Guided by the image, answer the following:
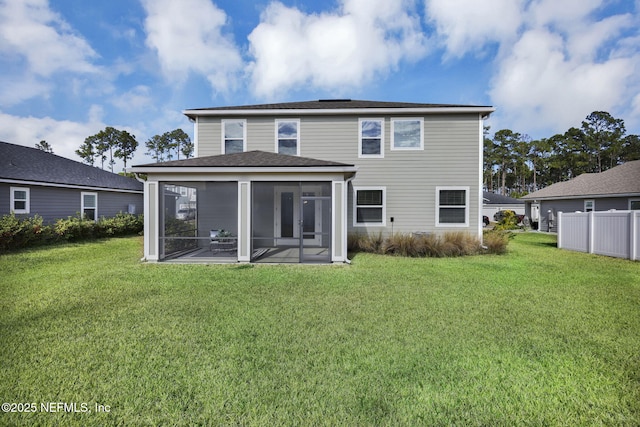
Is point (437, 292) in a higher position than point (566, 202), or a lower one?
lower

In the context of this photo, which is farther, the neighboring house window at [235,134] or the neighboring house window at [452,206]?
the neighboring house window at [235,134]

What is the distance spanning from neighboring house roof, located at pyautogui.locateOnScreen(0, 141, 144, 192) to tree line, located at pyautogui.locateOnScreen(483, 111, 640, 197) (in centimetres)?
5738

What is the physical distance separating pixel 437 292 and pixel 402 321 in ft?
6.34

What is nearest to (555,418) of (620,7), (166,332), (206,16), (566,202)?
(166,332)

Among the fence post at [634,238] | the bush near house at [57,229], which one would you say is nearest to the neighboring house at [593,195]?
the fence post at [634,238]

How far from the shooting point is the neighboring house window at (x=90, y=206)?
51.7 feet

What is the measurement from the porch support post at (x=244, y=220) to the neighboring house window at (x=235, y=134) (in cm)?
413

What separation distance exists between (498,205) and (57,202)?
3916 centimetres

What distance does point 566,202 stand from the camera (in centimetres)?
1911

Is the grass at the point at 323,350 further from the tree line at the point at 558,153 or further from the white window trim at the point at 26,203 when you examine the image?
the tree line at the point at 558,153

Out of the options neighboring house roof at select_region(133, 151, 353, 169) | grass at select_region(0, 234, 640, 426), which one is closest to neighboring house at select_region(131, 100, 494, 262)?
neighboring house roof at select_region(133, 151, 353, 169)

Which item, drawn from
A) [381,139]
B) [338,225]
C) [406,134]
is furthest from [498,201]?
[338,225]

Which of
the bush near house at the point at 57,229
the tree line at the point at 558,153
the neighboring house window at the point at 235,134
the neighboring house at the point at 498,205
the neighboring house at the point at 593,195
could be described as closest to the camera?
the bush near house at the point at 57,229

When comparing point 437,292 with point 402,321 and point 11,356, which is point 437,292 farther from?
point 11,356
